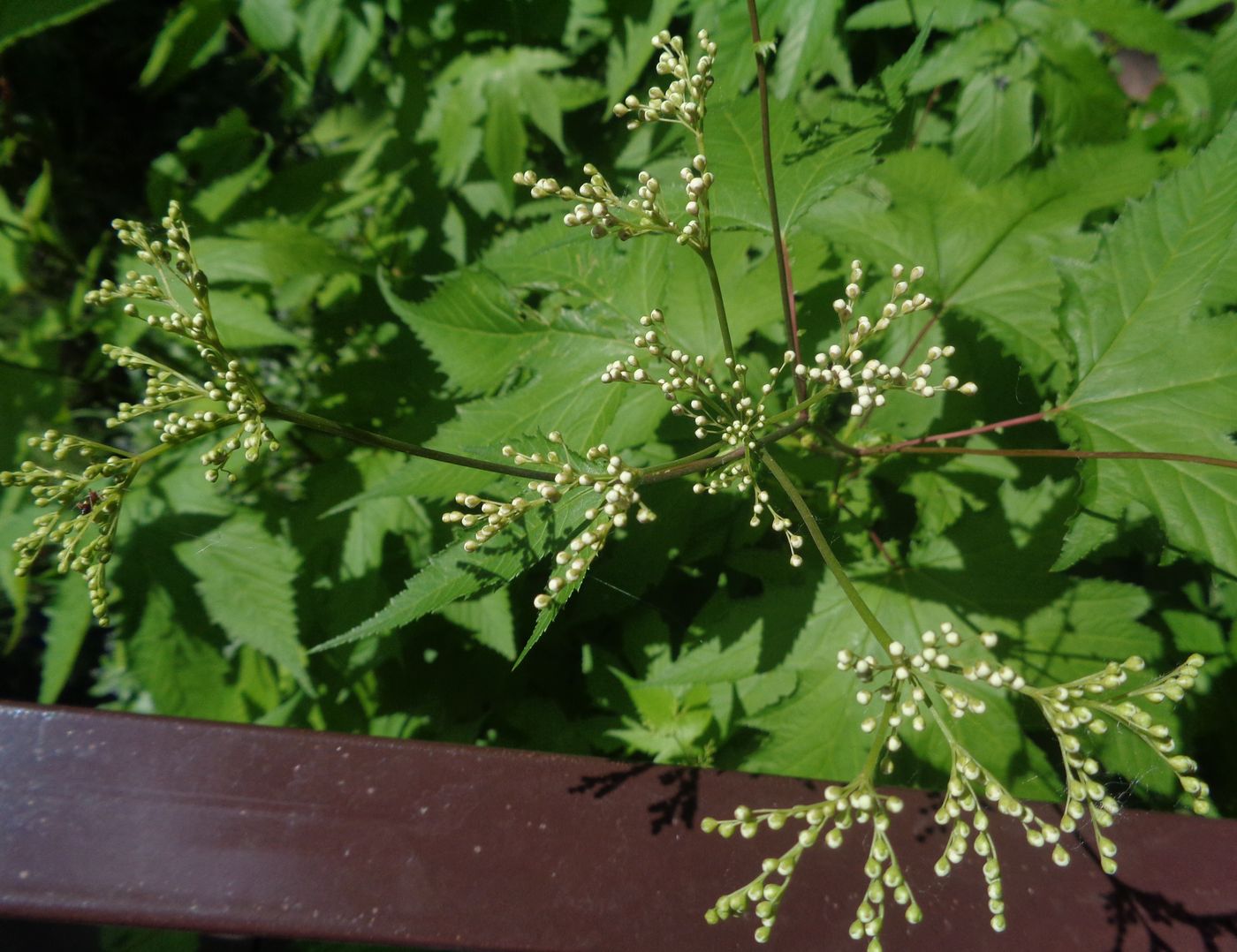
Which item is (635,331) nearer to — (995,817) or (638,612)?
(638,612)

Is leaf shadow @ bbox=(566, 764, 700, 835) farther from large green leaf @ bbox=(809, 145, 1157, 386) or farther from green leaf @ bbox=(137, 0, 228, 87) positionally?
green leaf @ bbox=(137, 0, 228, 87)

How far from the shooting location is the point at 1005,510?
5.74ft

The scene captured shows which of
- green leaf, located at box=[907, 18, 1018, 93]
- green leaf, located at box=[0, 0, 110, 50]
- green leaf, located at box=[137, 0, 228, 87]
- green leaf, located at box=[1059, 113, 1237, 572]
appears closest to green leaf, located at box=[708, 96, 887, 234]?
green leaf, located at box=[1059, 113, 1237, 572]

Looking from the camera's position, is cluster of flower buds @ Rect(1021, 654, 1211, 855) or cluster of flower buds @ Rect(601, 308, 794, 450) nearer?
cluster of flower buds @ Rect(1021, 654, 1211, 855)

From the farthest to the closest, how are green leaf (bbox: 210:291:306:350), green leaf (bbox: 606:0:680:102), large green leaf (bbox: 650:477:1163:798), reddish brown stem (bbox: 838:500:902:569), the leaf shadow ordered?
green leaf (bbox: 606:0:680:102)
green leaf (bbox: 210:291:306:350)
reddish brown stem (bbox: 838:500:902:569)
large green leaf (bbox: 650:477:1163:798)
the leaf shadow

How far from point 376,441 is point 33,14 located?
1777mm

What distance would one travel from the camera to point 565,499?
1.23 meters

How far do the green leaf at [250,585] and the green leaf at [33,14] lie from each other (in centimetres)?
134

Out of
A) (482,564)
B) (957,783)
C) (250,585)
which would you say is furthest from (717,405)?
(250,585)

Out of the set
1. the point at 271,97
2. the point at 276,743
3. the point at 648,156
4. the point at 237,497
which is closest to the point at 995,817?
the point at 276,743

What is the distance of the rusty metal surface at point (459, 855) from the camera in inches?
48.9

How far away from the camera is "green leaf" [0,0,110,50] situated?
1.95 meters

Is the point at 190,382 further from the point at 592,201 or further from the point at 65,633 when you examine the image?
the point at 65,633

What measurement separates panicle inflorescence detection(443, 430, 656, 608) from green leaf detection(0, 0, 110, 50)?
6.03ft
